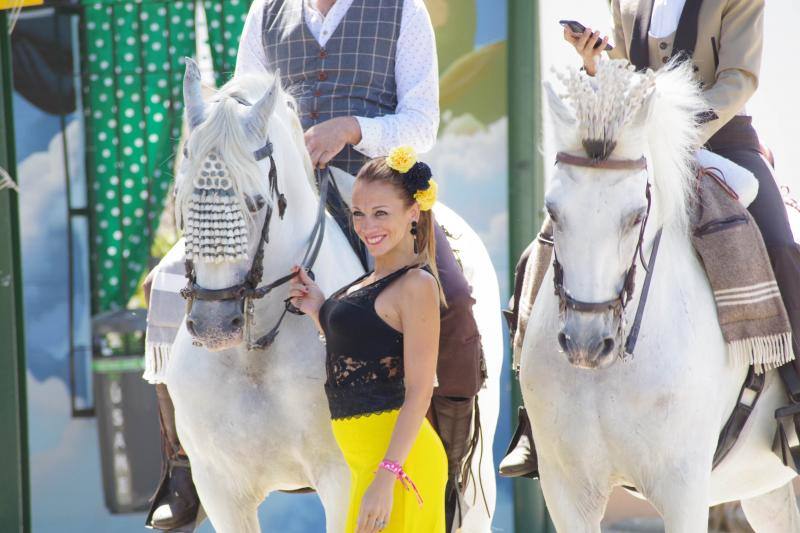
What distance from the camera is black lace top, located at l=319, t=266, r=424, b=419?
3447 mm

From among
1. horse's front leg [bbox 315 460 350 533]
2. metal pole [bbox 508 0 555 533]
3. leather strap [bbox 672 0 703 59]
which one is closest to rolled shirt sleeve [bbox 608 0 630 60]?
leather strap [bbox 672 0 703 59]

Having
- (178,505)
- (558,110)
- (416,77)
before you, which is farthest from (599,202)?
(178,505)

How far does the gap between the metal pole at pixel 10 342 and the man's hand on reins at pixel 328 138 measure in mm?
3138

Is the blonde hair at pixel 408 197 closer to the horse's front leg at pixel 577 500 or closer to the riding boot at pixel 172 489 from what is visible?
the horse's front leg at pixel 577 500

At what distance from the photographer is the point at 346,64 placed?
14.9 ft

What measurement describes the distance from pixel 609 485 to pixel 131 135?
387 centimetres

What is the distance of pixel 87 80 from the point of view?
6.86m

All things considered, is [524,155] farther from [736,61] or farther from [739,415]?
[739,415]

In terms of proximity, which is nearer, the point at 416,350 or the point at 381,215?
the point at 416,350

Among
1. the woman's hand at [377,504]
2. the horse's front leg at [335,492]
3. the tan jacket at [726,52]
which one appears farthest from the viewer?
the tan jacket at [726,52]

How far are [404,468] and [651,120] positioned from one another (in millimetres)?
1352

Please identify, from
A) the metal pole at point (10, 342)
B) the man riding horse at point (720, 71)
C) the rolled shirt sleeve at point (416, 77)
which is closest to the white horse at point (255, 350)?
the rolled shirt sleeve at point (416, 77)

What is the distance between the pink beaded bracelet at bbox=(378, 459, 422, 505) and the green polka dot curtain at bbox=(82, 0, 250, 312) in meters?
3.87

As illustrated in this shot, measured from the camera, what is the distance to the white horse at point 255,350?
361 centimetres
